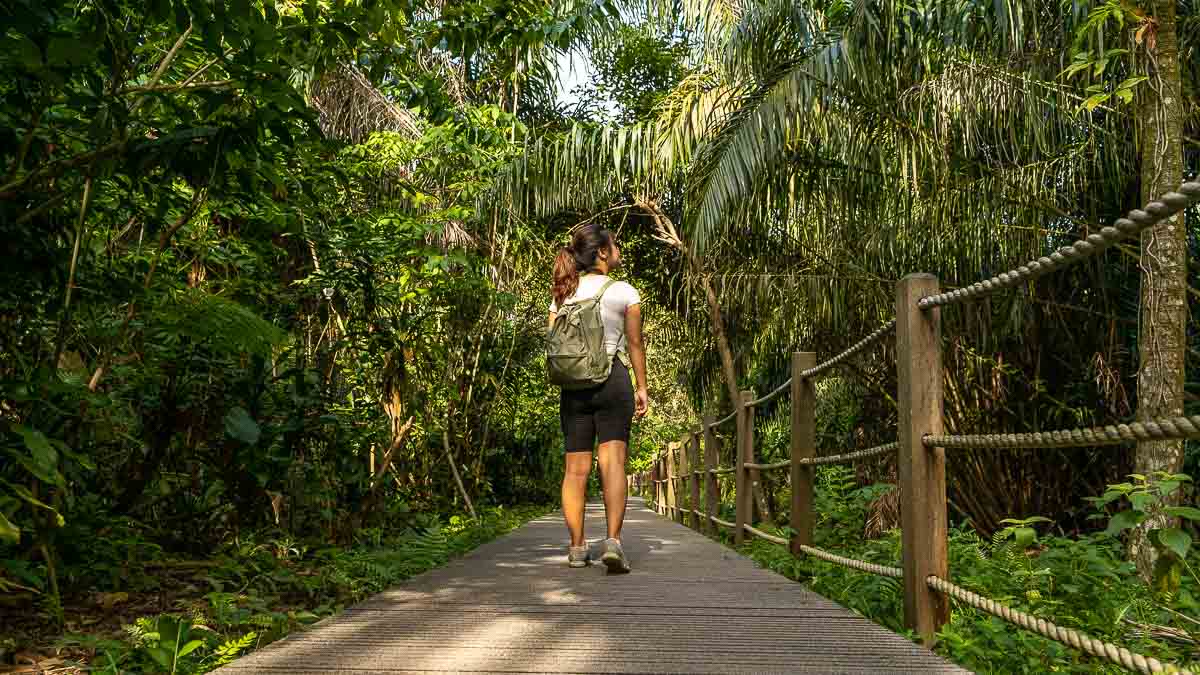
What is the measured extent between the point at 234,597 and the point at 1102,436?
2.60 metres

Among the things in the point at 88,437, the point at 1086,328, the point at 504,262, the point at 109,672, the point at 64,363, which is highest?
the point at 504,262

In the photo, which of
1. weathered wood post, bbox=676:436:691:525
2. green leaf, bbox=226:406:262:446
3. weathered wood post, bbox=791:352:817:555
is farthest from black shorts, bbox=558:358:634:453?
weathered wood post, bbox=676:436:691:525

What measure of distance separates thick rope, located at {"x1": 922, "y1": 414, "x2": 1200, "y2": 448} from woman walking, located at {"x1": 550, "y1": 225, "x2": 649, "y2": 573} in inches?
74.2

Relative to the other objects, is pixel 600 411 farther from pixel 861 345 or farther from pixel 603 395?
pixel 861 345

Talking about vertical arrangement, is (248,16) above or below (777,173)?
below

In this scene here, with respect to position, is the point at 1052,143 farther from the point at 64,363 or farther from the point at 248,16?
the point at 64,363

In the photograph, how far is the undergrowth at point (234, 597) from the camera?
241 cm

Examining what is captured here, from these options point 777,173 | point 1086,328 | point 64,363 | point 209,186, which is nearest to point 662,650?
point 209,186

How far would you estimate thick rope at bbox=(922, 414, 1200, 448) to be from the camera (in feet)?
5.24

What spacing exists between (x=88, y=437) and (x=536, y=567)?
189 centimetres

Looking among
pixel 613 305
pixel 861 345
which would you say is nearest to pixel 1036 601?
pixel 861 345

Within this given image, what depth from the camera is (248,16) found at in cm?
228

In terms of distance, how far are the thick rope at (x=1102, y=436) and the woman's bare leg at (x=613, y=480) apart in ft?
6.24

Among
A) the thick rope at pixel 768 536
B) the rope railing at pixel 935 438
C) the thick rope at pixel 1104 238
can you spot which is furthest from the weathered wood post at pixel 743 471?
the thick rope at pixel 1104 238
